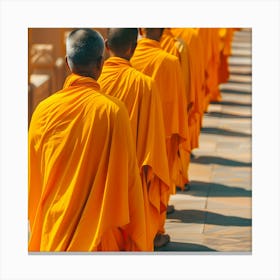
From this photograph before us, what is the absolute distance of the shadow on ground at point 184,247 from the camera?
10570mm

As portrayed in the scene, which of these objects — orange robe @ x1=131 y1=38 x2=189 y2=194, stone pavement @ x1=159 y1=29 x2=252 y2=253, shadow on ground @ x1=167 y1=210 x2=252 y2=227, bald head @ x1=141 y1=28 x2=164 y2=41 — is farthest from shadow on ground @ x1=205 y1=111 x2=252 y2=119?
bald head @ x1=141 y1=28 x2=164 y2=41

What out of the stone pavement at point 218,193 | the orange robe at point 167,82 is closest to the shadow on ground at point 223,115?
the stone pavement at point 218,193

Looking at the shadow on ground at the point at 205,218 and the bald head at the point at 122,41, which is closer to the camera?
the bald head at the point at 122,41

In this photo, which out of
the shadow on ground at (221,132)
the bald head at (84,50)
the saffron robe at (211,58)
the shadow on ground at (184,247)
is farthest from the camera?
the shadow on ground at (221,132)

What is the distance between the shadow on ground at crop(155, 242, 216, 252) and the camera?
10570 mm

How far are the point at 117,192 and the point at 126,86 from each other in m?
1.45

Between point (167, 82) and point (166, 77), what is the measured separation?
0.14 ft

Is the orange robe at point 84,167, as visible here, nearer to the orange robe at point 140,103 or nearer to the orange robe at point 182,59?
the orange robe at point 140,103

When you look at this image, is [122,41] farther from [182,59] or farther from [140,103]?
[182,59]

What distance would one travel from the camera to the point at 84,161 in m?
7.26

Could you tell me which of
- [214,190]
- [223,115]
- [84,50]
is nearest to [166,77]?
[84,50]
